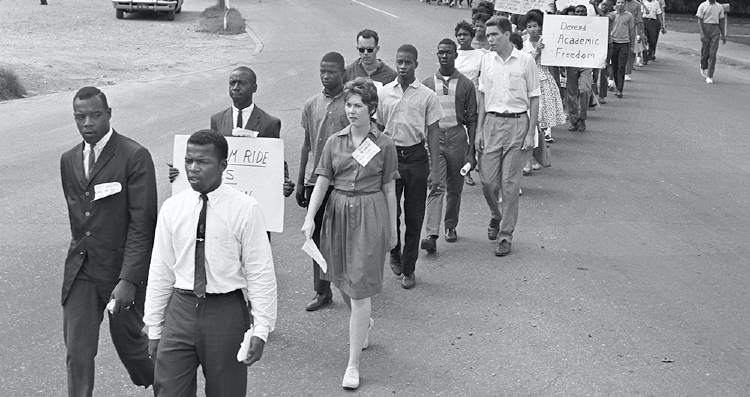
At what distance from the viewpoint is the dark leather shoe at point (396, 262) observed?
820cm

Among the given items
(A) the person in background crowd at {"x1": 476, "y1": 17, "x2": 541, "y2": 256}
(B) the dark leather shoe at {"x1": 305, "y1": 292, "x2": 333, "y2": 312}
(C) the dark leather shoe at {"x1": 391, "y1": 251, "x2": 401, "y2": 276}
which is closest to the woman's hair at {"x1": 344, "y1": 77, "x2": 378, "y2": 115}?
(B) the dark leather shoe at {"x1": 305, "y1": 292, "x2": 333, "y2": 312}

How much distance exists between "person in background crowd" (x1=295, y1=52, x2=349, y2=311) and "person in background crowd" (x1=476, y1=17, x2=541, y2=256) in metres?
1.98

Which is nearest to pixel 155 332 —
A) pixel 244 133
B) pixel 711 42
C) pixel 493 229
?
pixel 244 133

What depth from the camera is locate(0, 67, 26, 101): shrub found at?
→ 16.5 metres

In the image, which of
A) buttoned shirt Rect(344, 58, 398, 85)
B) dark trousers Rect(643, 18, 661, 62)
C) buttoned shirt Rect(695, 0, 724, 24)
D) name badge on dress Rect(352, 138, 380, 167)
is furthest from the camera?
dark trousers Rect(643, 18, 661, 62)

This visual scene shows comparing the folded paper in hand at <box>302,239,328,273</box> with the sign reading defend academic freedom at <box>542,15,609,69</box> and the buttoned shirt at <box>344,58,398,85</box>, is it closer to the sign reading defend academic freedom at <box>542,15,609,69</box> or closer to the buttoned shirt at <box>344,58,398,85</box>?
the buttoned shirt at <box>344,58,398,85</box>

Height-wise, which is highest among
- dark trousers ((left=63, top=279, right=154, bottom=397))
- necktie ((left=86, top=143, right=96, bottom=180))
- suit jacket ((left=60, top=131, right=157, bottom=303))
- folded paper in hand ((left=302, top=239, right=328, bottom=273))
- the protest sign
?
the protest sign

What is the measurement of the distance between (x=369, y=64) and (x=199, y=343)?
4.42 m

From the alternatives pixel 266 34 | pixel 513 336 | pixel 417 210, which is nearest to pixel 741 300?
pixel 513 336

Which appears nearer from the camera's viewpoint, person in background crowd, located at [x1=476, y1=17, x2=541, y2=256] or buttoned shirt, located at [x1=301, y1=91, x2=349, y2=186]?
buttoned shirt, located at [x1=301, y1=91, x2=349, y2=186]

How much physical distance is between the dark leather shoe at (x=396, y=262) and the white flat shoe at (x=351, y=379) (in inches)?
86.1

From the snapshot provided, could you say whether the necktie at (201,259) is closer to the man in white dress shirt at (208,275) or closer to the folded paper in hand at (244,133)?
the man in white dress shirt at (208,275)

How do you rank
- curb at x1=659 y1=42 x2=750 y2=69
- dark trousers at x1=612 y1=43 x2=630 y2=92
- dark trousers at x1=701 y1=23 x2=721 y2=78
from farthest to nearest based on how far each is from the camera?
curb at x1=659 y1=42 x2=750 y2=69 → dark trousers at x1=701 y1=23 x2=721 y2=78 → dark trousers at x1=612 y1=43 x2=630 y2=92

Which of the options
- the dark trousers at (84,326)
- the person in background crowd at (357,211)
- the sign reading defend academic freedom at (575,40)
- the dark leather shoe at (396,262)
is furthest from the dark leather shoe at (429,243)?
the sign reading defend academic freedom at (575,40)
